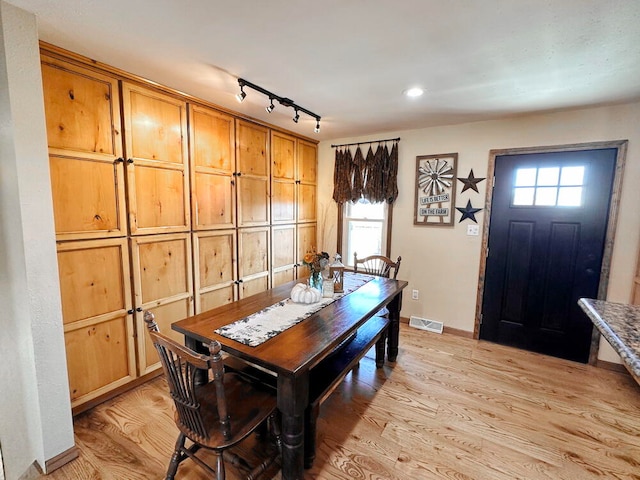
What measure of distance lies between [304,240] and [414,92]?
2292 mm

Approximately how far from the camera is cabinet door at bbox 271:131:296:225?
340cm

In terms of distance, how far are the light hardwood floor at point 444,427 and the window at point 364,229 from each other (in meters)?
1.61

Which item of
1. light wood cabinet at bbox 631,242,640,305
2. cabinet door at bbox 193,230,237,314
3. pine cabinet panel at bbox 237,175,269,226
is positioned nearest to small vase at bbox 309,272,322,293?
cabinet door at bbox 193,230,237,314

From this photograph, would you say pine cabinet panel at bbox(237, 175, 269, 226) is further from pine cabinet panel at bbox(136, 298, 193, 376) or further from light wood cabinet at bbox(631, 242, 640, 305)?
light wood cabinet at bbox(631, 242, 640, 305)

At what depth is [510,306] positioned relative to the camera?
3072mm

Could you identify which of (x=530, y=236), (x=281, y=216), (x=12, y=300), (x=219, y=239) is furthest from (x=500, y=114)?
(x=12, y=300)

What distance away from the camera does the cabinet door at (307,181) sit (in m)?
3.83

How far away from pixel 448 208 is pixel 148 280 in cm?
308

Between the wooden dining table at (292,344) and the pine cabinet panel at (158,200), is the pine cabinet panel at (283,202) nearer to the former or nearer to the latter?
the pine cabinet panel at (158,200)

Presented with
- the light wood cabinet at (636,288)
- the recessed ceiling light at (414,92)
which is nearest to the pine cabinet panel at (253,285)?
the recessed ceiling light at (414,92)

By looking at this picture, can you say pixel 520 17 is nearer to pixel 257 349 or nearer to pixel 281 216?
pixel 257 349

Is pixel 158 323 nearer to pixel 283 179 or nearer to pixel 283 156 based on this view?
pixel 283 179

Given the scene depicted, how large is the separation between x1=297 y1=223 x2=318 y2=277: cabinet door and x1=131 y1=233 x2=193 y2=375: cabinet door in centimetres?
161

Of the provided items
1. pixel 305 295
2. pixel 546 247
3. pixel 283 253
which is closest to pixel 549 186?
pixel 546 247
